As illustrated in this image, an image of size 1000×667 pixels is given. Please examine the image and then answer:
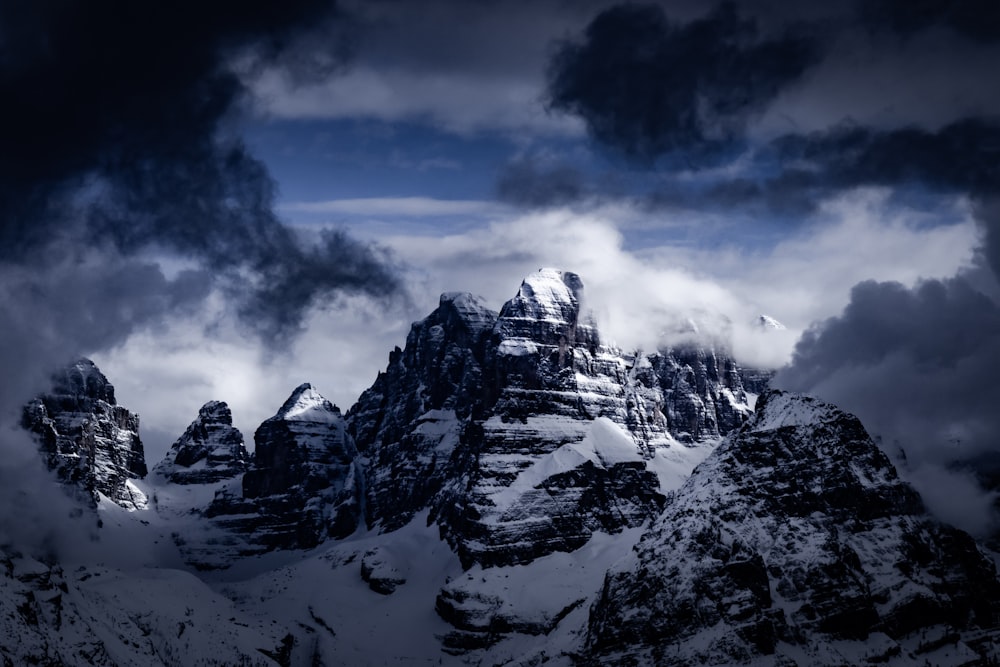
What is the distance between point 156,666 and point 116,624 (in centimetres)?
1339

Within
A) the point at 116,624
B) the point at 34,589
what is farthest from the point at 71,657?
the point at 116,624

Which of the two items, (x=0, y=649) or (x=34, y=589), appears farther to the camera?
(x=34, y=589)

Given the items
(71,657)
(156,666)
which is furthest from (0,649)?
(156,666)

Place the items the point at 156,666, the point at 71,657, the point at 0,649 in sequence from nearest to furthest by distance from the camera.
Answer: the point at 0,649, the point at 71,657, the point at 156,666

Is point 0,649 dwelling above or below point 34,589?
below

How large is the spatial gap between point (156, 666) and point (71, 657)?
1015 inches

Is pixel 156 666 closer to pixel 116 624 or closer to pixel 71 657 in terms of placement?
pixel 116 624

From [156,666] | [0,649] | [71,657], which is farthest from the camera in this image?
[156,666]

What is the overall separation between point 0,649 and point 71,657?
15712 mm

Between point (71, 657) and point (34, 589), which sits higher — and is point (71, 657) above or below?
below

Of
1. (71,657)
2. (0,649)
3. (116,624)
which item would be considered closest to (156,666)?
(116,624)

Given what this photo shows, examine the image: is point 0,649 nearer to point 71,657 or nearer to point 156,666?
point 71,657

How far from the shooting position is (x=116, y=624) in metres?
196

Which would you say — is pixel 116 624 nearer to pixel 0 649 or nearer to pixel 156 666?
pixel 156 666
